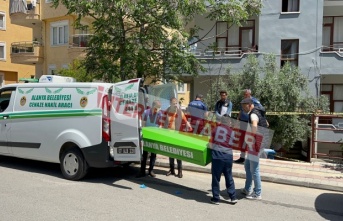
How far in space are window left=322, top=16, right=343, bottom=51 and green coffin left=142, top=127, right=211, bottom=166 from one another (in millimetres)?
14580

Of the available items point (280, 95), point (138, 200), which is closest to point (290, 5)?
point (280, 95)

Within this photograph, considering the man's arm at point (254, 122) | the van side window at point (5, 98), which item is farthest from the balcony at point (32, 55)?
the man's arm at point (254, 122)

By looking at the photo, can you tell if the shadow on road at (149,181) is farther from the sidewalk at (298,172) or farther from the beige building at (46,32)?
the beige building at (46,32)

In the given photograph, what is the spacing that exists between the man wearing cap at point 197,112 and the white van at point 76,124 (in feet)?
9.11

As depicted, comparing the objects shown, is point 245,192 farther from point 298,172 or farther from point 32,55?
point 32,55

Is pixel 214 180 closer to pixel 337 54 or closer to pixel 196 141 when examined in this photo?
pixel 196 141

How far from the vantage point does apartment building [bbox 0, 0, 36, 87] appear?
3053 cm

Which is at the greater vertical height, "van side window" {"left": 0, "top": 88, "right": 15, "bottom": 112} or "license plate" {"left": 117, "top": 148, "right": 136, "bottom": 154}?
"van side window" {"left": 0, "top": 88, "right": 15, "bottom": 112}

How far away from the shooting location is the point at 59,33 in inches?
898

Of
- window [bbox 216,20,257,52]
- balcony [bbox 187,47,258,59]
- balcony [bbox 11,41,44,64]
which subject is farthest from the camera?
balcony [bbox 11,41,44,64]

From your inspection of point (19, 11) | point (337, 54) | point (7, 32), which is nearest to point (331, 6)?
point (337, 54)

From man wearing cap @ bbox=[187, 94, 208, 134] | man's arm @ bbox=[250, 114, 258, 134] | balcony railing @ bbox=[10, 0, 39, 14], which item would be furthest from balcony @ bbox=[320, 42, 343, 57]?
balcony railing @ bbox=[10, 0, 39, 14]

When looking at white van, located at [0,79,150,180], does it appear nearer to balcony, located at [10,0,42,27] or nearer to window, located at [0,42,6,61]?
balcony, located at [10,0,42,27]

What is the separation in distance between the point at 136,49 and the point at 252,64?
6.26 m
